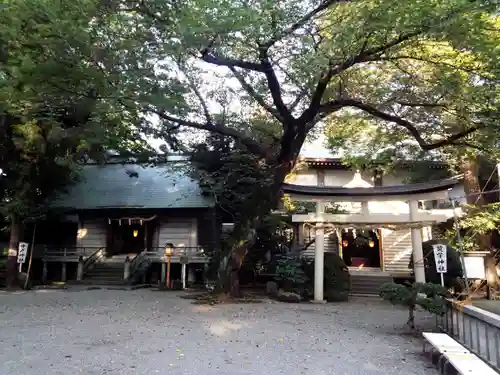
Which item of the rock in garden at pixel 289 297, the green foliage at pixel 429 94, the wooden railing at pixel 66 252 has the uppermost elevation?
the green foliage at pixel 429 94

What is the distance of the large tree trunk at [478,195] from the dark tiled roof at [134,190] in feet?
36.4

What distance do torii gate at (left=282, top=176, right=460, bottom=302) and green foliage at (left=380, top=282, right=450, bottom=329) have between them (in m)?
5.48

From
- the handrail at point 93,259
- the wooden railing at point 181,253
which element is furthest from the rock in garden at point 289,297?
the handrail at point 93,259

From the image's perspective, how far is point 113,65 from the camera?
8445 millimetres

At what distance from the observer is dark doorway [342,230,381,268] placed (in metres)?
22.0

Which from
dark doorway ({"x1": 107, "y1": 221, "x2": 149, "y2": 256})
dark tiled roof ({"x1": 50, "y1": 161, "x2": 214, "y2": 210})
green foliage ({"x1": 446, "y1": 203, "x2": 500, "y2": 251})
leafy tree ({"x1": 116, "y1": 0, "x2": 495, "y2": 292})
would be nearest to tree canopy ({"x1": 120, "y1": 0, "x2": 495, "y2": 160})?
leafy tree ({"x1": 116, "y1": 0, "x2": 495, "y2": 292})

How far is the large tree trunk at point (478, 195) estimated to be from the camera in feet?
50.1

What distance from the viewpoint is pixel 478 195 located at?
1545 cm

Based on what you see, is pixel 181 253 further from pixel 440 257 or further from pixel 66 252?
pixel 440 257

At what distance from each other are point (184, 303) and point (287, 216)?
6771mm

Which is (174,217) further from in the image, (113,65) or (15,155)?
(113,65)

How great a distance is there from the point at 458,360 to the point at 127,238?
20.9 meters

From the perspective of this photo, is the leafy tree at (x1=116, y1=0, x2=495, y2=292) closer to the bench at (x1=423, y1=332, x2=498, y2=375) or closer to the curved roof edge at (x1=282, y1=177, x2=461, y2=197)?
the curved roof edge at (x1=282, y1=177, x2=461, y2=197)

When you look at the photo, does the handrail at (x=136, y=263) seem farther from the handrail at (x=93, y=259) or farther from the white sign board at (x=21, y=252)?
the white sign board at (x=21, y=252)
